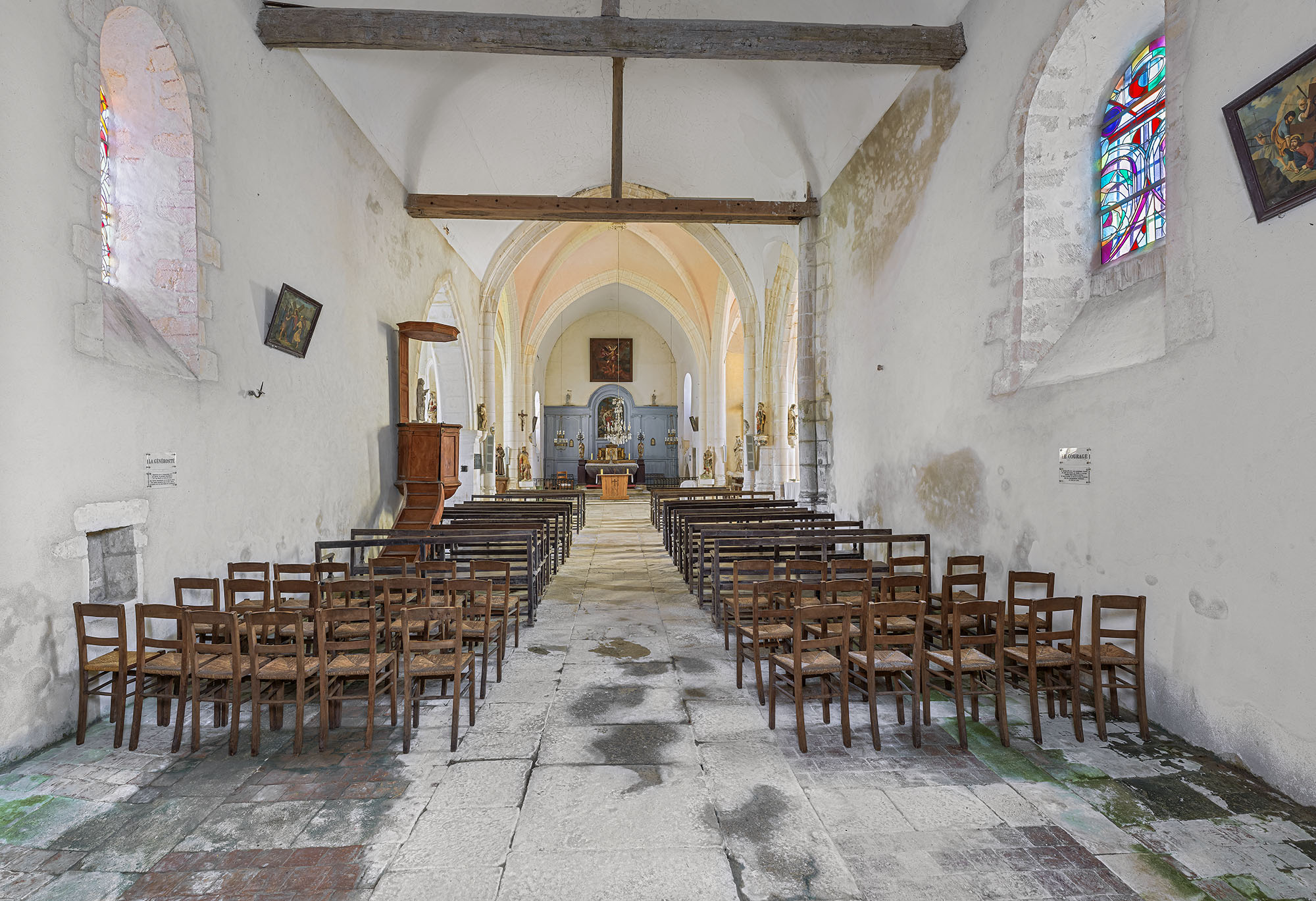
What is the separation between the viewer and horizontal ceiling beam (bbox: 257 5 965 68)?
574 centimetres

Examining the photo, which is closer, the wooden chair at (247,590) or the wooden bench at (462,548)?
the wooden chair at (247,590)

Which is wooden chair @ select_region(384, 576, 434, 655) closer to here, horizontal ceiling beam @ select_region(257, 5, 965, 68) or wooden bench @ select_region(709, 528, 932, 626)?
wooden bench @ select_region(709, 528, 932, 626)

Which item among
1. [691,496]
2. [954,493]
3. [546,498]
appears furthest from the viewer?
[691,496]

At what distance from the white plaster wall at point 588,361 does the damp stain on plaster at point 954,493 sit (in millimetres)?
21740

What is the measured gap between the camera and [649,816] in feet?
8.77

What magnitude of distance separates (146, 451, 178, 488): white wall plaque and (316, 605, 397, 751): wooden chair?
1553mm

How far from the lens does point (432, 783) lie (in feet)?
9.66

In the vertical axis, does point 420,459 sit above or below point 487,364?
below

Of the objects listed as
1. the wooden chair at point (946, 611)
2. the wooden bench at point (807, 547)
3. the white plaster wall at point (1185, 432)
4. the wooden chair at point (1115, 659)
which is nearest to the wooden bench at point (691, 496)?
the wooden bench at point (807, 547)

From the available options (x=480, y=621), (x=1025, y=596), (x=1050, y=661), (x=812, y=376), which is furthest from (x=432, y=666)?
(x=812, y=376)

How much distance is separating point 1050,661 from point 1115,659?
0.36 m

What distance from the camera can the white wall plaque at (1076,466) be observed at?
163 inches

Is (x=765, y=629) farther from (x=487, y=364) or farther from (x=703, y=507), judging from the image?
(x=487, y=364)

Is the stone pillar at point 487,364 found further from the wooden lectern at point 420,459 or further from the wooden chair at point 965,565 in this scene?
the wooden chair at point 965,565
